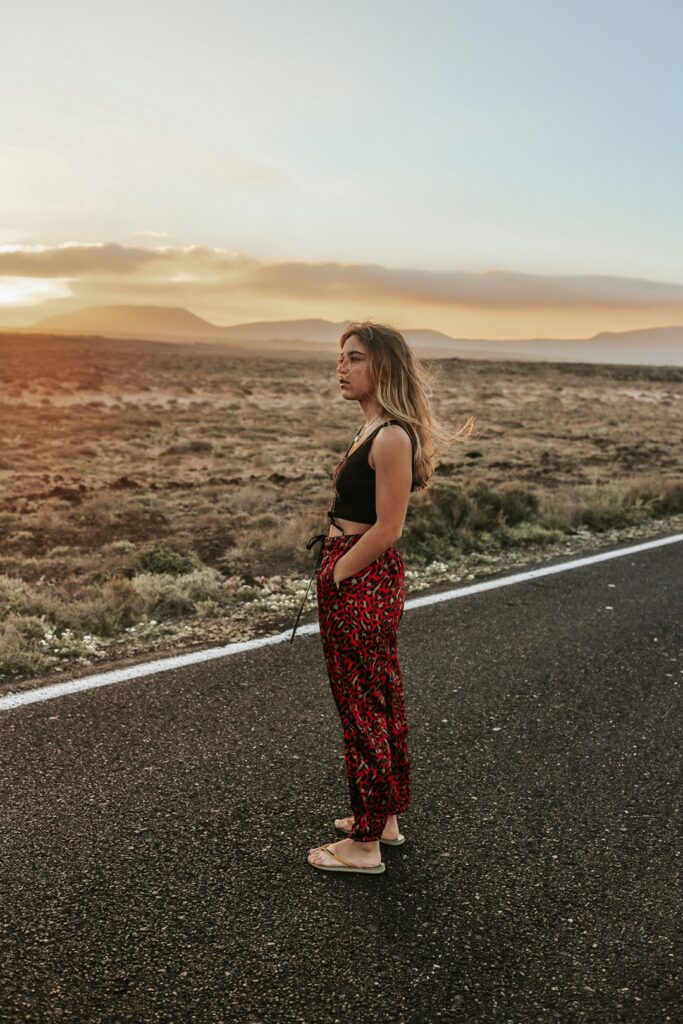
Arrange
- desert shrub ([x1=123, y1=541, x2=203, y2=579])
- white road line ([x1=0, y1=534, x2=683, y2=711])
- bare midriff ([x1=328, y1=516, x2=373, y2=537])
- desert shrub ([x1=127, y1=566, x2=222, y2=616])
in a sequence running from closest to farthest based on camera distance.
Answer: bare midriff ([x1=328, y1=516, x2=373, y2=537])
white road line ([x1=0, y1=534, x2=683, y2=711])
desert shrub ([x1=127, y1=566, x2=222, y2=616])
desert shrub ([x1=123, y1=541, x2=203, y2=579])

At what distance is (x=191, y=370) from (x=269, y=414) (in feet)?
102

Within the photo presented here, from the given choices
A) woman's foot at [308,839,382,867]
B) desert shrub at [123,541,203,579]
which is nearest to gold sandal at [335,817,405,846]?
woman's foot at [308,839,382,867]

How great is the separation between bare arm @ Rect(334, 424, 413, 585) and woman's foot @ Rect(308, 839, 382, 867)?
3.67ft

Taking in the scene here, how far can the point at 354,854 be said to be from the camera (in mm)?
3459

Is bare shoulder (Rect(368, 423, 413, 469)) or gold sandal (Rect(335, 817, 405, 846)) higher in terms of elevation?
bare shoulder (Rect(368, 423, 413, 469))

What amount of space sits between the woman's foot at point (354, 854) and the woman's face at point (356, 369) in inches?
66.5

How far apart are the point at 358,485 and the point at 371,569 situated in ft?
1.05

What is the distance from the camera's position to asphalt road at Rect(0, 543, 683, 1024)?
9.19ft

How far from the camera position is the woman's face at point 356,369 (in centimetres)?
329

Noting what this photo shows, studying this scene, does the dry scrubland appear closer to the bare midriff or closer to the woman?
the woman

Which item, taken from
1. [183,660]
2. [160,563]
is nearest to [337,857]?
[183,660]

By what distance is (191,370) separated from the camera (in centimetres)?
6228

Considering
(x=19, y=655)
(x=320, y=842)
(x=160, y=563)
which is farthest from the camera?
(x=160, y=563)

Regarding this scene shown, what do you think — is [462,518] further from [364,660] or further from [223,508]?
[364,660]
